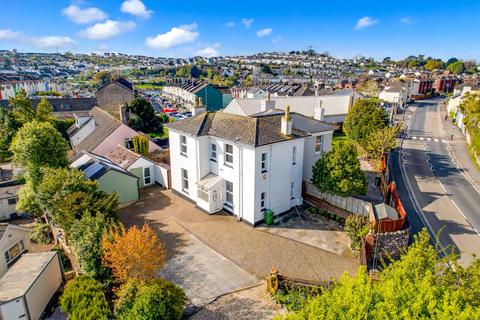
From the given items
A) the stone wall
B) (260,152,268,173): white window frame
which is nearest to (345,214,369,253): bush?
the stone wall

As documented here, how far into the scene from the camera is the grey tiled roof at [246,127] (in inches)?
Result: 816

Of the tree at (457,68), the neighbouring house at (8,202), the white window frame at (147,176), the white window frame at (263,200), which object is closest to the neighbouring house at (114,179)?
the white window frame at (147,176)

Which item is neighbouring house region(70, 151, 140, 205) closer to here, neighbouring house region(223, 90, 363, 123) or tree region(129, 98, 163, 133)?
neighbouring house region(223, 90, 363, 123)

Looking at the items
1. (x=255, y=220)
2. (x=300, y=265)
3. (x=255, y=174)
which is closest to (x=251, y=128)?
(x=255, y=174)

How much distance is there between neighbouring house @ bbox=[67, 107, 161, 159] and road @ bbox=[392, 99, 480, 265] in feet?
89.9

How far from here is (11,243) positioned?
805 inches

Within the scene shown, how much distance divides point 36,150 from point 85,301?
51.7 feet

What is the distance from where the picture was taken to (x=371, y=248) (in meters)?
18.3

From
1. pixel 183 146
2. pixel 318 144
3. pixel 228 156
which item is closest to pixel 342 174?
pixel 318 144

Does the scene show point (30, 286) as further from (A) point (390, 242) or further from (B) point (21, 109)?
(B) point (21, 109)

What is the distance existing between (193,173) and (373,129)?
70.7ft

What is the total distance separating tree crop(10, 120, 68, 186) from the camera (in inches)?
948

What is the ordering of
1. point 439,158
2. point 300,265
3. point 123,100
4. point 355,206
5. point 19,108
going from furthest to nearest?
1. point 123,100
2. point 19,108
3. point 439,158
4. point 355,206
5. point 300,265

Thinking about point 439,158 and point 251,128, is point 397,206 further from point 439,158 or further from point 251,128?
point 439,158
